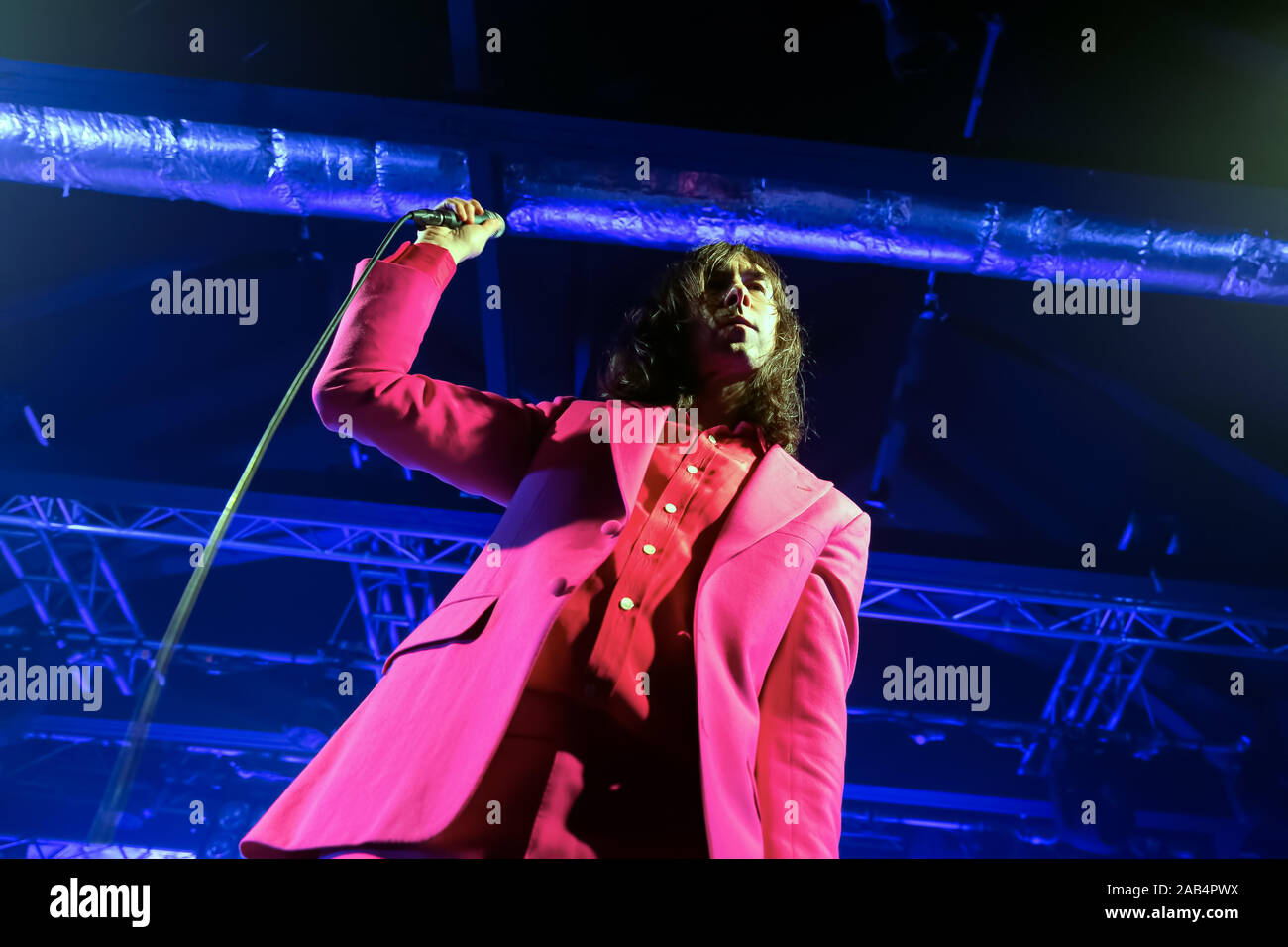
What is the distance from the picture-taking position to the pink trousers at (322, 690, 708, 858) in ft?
3.41

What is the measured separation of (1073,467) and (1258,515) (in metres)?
1.00

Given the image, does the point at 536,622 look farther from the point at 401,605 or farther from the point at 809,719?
the point at 401,605

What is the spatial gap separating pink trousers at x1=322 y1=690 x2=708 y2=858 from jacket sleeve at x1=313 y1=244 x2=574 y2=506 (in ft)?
1.50

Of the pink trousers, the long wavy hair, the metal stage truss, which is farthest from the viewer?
the metal stage truss

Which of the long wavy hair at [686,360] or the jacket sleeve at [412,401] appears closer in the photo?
the jacket sleeve at [412,401]

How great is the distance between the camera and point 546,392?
170 inches

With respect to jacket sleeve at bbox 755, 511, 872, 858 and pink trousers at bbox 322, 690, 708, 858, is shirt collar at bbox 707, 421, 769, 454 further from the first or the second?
pink trousers at bbox 322, 690, 708, 858

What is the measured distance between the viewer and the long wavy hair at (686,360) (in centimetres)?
177

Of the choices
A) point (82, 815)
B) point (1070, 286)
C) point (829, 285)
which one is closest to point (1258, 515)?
point (1070, 286)

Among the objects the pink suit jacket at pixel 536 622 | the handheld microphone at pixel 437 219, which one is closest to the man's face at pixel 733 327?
the pink suit jacket at pixel 536 622

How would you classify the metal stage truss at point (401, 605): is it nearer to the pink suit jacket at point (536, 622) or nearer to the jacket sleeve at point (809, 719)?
the pink suit jacket at point (536, 622)

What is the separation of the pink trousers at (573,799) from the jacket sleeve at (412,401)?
46 cm

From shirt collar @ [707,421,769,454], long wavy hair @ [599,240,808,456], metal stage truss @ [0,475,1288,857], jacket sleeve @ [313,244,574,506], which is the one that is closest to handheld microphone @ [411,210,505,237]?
jacket sleeve @ [313,244,574,506]
